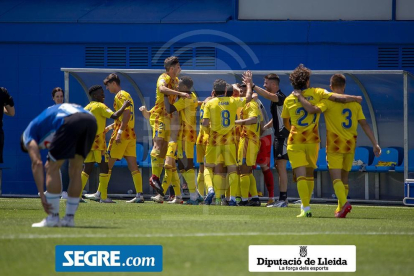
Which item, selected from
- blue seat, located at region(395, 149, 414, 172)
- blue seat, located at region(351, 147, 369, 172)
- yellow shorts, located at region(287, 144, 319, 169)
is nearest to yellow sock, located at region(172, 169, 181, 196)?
yellow shorts, located at region(287, 144, 319, 169)

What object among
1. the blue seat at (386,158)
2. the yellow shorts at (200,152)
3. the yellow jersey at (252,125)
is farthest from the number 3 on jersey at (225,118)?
the blue seat at (386,158)

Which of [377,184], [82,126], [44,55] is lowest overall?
[377,184]

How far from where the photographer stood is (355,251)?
692 cm

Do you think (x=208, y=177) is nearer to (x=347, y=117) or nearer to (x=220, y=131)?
(x=220, y=131)

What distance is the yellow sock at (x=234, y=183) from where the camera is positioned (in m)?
14.0

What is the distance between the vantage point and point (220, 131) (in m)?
14.0

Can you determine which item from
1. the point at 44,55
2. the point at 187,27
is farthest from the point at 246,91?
the point at 44,55

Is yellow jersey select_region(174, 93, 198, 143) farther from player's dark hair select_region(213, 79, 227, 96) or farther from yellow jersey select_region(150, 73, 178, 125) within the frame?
player's dark hair select_region(213, 79, 227, 96)

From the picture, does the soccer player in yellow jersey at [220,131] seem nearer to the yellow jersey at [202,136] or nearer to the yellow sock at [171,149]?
the yellow jersey at [202,136]

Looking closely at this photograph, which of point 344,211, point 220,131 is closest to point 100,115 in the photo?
point 220,131

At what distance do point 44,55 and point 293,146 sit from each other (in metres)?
10.3

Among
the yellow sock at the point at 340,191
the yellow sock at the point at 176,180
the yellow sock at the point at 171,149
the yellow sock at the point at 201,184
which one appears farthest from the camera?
the yellow sock at the point at 201,184

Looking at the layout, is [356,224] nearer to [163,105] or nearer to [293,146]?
[293,146]

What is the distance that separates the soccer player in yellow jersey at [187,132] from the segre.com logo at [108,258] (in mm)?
7726
